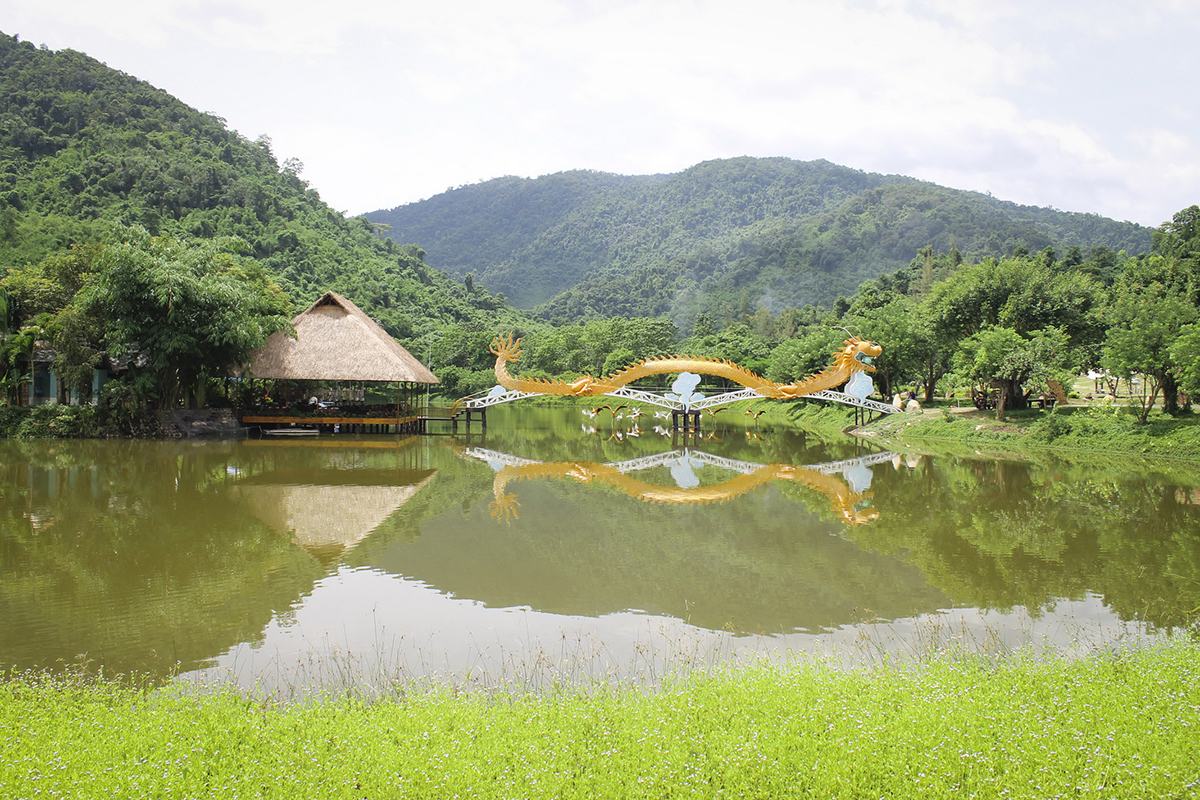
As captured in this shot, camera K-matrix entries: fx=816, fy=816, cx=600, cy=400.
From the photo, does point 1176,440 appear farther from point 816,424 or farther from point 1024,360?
point 816,424

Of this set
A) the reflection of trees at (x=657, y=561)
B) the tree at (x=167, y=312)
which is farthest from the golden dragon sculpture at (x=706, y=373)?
the reflection of trees at (x=657, y=561)

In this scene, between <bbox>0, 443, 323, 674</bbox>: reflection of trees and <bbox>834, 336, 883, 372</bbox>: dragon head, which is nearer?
<bbox>0, 443, 323, 674</bbox>: reflection of trees

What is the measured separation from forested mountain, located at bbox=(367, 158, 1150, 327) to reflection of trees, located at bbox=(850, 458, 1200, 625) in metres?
72.4

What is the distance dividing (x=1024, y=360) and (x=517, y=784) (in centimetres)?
2513

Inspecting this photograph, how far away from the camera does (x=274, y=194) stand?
60344 millimetres

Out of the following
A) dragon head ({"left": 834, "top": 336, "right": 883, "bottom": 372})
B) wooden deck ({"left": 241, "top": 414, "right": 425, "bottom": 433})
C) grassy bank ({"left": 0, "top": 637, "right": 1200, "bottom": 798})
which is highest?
dragon head ({"left": 834, "top": 336, "right": 883, "bottom": 372})

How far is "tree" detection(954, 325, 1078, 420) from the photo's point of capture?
25266 mm

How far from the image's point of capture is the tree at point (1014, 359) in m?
25.3

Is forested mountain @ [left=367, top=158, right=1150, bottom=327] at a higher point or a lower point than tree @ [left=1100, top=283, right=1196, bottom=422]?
higher

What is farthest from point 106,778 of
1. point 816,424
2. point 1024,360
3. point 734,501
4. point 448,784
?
point 816,424

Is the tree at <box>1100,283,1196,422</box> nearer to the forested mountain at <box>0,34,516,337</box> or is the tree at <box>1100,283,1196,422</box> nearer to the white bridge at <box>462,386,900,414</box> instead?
the white bridge at <box>462,386,900,414</box>

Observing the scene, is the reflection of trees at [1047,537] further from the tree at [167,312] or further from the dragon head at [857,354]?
the tree at [167,312]

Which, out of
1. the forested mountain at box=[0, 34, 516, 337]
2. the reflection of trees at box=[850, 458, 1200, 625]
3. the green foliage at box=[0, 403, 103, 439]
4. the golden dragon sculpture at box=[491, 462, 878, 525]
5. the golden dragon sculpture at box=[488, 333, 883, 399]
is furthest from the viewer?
the forested mountain at box=[0, 34, 516, 337]

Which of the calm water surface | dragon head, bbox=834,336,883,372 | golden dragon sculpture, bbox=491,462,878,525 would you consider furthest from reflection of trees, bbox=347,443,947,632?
dragon head, bbox=834,336,883,372
